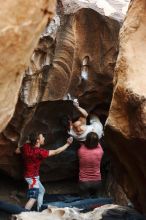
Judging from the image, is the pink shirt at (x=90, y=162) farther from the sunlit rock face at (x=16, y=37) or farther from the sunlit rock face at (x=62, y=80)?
the sunlit rock face at (x=16, y=37)

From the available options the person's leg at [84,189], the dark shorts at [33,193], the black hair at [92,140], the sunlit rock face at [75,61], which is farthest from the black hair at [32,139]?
the person's leg at [84,189]

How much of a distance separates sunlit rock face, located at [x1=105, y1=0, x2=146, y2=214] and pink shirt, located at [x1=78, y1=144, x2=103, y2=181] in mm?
2727

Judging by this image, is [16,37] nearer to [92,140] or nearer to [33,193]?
[33,193]

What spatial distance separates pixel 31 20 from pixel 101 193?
18.1 ft

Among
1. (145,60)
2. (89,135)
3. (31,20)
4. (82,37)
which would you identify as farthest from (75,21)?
(31,20)

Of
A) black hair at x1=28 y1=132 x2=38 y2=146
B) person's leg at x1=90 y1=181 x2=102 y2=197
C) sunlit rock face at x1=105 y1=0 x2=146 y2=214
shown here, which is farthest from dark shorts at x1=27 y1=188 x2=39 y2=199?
sunlit rock face at x1=105 y1=0 x2=146 y2=214

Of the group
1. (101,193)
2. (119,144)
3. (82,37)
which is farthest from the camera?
(101,193)

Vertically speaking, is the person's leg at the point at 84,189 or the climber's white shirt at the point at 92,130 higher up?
the climber's white shirt at the point at 92,130

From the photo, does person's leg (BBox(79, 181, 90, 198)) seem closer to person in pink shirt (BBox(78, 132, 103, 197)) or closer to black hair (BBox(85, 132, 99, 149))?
person in pink shirt (BBox(78, 132, 103, 197))

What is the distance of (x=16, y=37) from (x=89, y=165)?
187 inches

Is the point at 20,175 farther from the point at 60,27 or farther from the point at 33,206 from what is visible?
the point at 60,27

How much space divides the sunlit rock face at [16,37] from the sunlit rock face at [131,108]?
1152 millimetres

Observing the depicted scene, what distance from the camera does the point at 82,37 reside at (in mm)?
8047

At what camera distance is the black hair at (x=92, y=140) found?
7.77m
